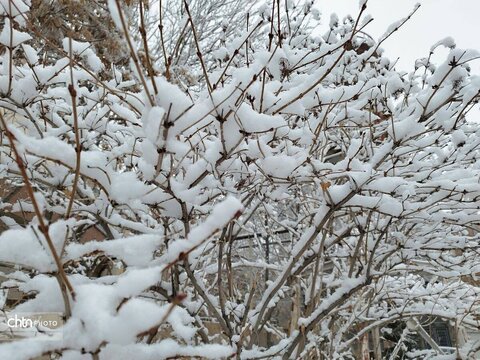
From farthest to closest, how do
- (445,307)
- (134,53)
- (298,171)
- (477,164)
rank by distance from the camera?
(445,307) < (477,164) < (298,171) < (134,53)

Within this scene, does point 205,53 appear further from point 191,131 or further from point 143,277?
point 143,277

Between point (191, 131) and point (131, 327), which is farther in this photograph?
point (191, 131)

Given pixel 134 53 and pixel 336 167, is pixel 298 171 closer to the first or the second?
pixel 336 167

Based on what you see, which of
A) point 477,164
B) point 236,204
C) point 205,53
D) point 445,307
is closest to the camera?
point 236,204

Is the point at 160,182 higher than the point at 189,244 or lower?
higher

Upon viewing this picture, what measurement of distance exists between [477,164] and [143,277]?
3478 millimetres

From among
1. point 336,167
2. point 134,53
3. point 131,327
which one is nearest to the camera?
point 131,327

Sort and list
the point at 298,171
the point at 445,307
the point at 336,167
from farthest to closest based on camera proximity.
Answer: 1. the point at 445,307
2. the point at 336,167
3. the point at 298,171

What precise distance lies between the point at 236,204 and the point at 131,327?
12.5 inches

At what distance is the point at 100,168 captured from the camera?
1499 millimetres

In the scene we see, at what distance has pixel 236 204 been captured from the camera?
874 millimetres

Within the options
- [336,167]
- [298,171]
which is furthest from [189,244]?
[336,167]

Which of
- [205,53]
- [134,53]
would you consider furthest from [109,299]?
[205,53]

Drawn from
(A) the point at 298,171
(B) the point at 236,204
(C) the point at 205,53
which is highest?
(C) the point at 205,53
